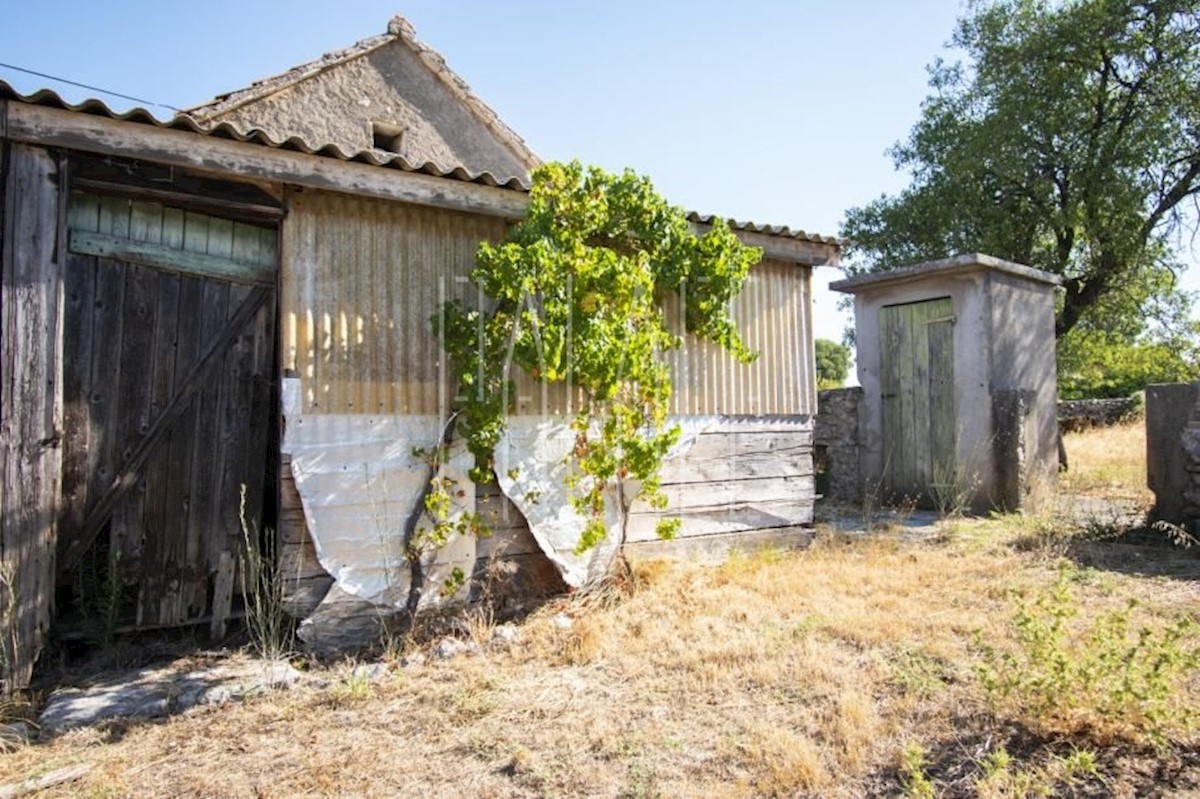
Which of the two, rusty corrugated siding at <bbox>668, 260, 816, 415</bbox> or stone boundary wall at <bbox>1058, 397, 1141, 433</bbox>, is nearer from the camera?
rusty corrugated siding at <bbox>668, 260, 816, 415</bbox>

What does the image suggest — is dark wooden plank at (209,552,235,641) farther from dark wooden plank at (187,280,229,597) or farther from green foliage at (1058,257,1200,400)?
green foliage at (1058,257,1200,400)

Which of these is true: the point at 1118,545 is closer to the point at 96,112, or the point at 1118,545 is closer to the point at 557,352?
the point at 557,352

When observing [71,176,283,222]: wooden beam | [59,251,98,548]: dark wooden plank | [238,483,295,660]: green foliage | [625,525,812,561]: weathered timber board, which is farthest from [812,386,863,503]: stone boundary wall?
[59,251,98,548]: dark wooden plank

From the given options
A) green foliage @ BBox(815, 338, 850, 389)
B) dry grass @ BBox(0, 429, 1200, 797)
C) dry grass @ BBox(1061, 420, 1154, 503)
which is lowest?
dry grass @ BBox(0, 429, 1200, 797)

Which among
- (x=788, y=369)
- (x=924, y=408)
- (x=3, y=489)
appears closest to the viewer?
(x=3, y=489)

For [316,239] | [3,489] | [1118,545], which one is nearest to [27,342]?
[3,489]

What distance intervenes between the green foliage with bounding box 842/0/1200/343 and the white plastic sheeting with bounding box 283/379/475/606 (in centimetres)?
1224

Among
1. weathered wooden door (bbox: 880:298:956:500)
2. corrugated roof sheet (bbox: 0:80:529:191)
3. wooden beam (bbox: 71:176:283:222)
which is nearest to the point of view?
corrugated roof sheet (bbox: 0:80:529:191)

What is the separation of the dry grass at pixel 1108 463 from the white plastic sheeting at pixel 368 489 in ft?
26.2

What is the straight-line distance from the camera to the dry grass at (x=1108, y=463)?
32.6 feet

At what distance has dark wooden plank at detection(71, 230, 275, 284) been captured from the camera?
416 centimetres

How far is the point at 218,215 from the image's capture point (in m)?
4.44

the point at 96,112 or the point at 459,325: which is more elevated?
the point at 96,112

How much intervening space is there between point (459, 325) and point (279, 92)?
6498mm
